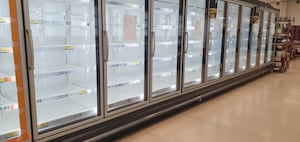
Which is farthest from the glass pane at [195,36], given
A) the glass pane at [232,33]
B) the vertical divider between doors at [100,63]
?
the vertical divider between doors at [100,63]

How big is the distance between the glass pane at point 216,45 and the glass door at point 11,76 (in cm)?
327

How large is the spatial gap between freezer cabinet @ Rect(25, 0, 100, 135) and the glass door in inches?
6.7

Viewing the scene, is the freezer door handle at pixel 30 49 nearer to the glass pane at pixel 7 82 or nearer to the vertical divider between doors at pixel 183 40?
the glass pane at pixel 7 82

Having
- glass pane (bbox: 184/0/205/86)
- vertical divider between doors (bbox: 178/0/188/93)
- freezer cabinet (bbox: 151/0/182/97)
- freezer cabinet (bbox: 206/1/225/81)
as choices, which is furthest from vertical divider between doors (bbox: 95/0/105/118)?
freezer cabinet (bbox: 206/1/225/81)

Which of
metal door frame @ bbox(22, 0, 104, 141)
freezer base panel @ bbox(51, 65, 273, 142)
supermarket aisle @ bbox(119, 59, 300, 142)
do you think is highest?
metal door frame @ bbox(22, 0, 104, 141)

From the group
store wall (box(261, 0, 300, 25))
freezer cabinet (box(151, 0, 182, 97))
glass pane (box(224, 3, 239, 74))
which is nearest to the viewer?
A: freezer cabinet (box(151, 0, 182, 97))

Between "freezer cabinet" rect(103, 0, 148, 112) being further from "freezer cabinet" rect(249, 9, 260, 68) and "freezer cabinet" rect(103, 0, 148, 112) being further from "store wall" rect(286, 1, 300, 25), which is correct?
"store wall" rect(286, 1, 300, 25)

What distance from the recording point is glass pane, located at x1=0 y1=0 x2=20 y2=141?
178 centimetres

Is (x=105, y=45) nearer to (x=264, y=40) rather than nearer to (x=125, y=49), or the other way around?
(x=125, y=49)

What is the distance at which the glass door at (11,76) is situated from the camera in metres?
1.73

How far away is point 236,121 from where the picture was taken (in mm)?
3232

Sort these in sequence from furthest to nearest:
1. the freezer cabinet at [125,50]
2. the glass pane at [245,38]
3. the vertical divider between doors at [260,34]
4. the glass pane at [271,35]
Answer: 1. the glass pane at [271,35]
2. the vertical divider between doors at [260,34]
3. the glass pane at [245,38]
4. the freezer cabinet at [125,50]

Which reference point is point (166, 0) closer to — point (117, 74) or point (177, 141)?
point (117, 74)

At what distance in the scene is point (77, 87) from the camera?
8.61 feet
